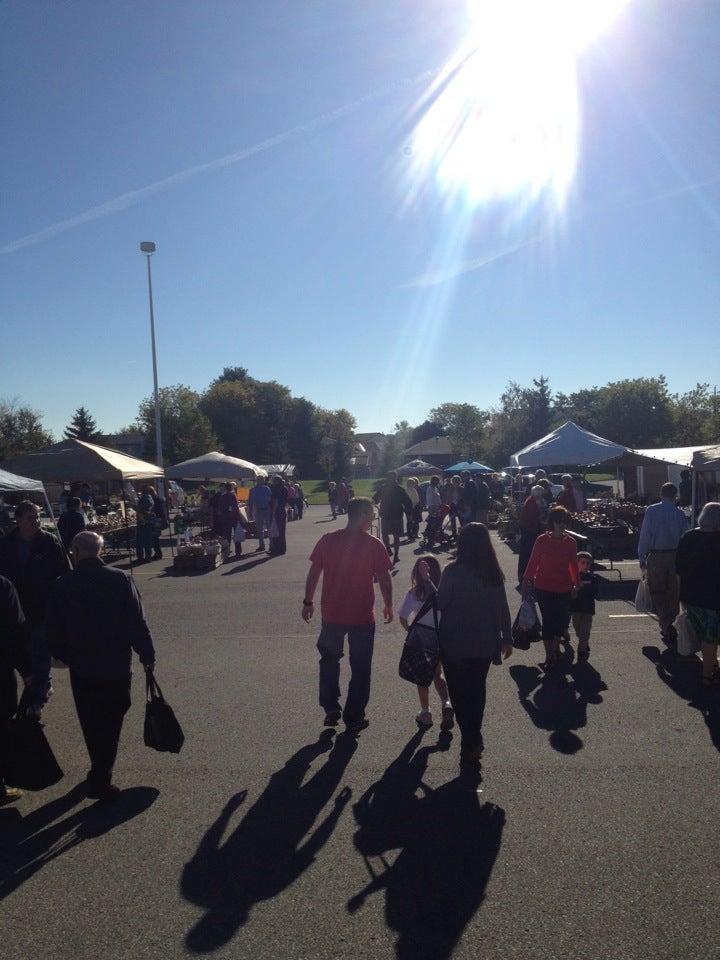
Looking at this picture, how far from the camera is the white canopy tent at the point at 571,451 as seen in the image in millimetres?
16734

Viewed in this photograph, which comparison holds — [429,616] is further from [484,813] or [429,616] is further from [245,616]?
[245,616]

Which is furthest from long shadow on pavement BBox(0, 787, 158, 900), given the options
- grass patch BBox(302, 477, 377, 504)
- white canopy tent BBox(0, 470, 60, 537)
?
grass patch BBox(302, 477, 377, 504)

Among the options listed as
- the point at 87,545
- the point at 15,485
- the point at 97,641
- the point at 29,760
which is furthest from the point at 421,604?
the point at 15,485

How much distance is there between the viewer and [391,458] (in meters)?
104

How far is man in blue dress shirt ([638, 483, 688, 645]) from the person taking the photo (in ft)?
27.2

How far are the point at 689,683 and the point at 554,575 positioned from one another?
1.54 meters

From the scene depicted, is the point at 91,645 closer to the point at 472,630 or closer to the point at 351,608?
the point at 351,608

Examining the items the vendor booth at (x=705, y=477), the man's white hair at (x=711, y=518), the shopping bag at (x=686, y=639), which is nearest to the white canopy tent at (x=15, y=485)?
the shopping bag at (x=686, y=639)

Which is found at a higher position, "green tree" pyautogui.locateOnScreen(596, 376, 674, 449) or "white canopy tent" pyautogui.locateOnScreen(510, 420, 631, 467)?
"green tree" pyautogui.locateOnScreen(596, 376, 674, 449)

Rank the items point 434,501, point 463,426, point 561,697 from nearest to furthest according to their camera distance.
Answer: point 561,697 → point 434,501 → point 463,426

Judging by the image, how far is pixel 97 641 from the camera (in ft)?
14.8

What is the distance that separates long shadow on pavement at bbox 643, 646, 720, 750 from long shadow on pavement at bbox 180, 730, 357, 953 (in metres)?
2.88

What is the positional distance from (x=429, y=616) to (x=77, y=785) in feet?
8.74

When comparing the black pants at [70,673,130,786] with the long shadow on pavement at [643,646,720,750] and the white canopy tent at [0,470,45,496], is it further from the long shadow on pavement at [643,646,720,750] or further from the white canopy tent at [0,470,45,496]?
the white canopy tent at [0,470,45,496]
